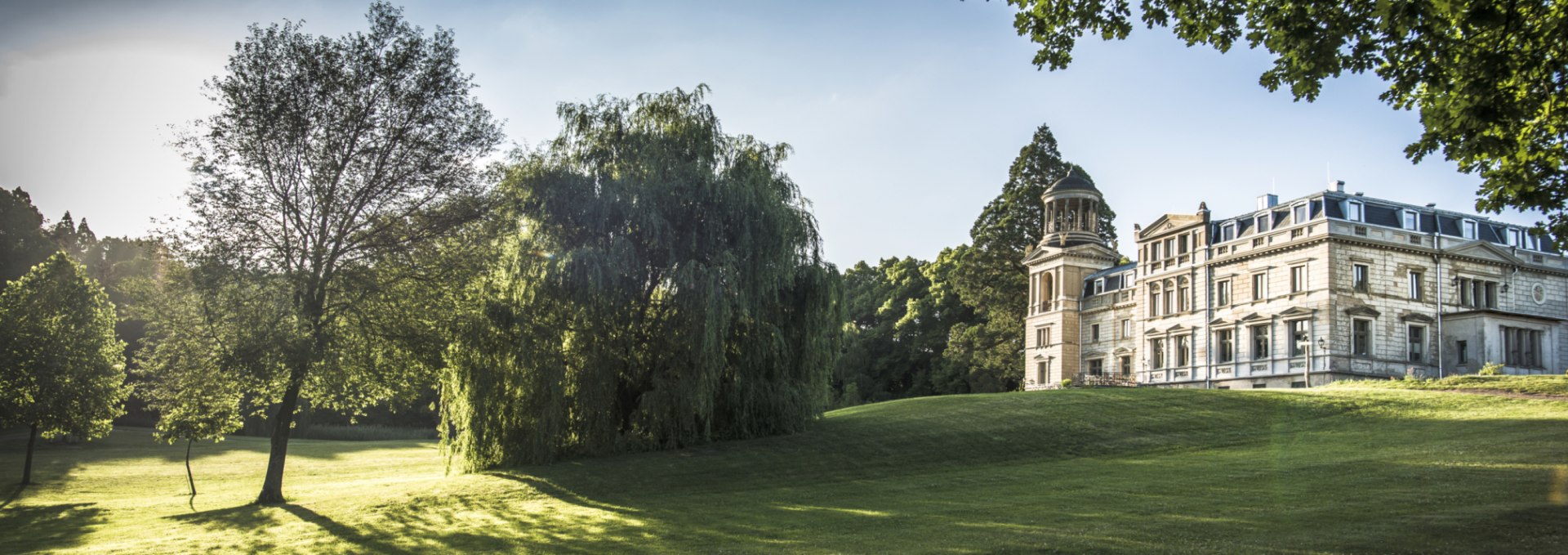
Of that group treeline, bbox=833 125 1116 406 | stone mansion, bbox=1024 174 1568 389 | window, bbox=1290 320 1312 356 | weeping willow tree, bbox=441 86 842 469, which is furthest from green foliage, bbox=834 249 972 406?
weeping willow tree, bbox=441 86 842 469

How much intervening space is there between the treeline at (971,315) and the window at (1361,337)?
19.8 m

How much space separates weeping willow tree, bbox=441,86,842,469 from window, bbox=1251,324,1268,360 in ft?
94.5

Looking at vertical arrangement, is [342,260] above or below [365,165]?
below

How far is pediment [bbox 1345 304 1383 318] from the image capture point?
42.2 m

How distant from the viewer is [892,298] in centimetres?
7262

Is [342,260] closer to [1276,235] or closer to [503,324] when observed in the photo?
[503,324]

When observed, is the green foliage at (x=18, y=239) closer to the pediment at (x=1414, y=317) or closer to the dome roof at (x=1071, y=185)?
the dome roof at (x=1071, y=185)

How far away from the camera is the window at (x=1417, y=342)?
4303 cm

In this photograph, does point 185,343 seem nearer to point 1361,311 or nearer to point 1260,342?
point 1260,342

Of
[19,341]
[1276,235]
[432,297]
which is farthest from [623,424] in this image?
[1276,235]

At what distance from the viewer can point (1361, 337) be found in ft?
140

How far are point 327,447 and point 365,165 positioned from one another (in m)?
29.7

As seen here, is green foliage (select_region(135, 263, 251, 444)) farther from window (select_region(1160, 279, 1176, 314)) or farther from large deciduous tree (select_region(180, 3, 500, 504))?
window (select_region(1160, 279, 1176, 314))

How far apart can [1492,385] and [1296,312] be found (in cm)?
1308
